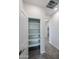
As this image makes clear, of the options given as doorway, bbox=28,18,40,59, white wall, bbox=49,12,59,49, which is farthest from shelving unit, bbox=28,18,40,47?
white wall, bbox=49,12,59,49

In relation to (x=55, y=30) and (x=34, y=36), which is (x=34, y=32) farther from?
(x=55, y=30)

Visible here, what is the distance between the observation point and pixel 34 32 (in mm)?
4328

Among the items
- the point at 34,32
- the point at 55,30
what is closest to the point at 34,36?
the point at 34,32

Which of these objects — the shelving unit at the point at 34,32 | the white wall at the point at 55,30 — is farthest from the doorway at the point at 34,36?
the white wall at the point at 55,30

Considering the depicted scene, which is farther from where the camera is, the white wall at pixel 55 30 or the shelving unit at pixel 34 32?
the white wall at pixel 55 30

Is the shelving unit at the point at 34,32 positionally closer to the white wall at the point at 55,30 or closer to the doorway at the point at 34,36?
the doorway at the point at 34,36

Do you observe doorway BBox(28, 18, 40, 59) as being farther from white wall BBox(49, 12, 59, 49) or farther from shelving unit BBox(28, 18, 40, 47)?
white wall BBox(49, 12, 59, 49)

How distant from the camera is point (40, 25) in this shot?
14.0ft

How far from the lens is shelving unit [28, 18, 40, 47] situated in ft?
13.6

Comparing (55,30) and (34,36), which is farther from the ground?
(55,30)

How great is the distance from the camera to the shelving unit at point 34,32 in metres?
4.14
